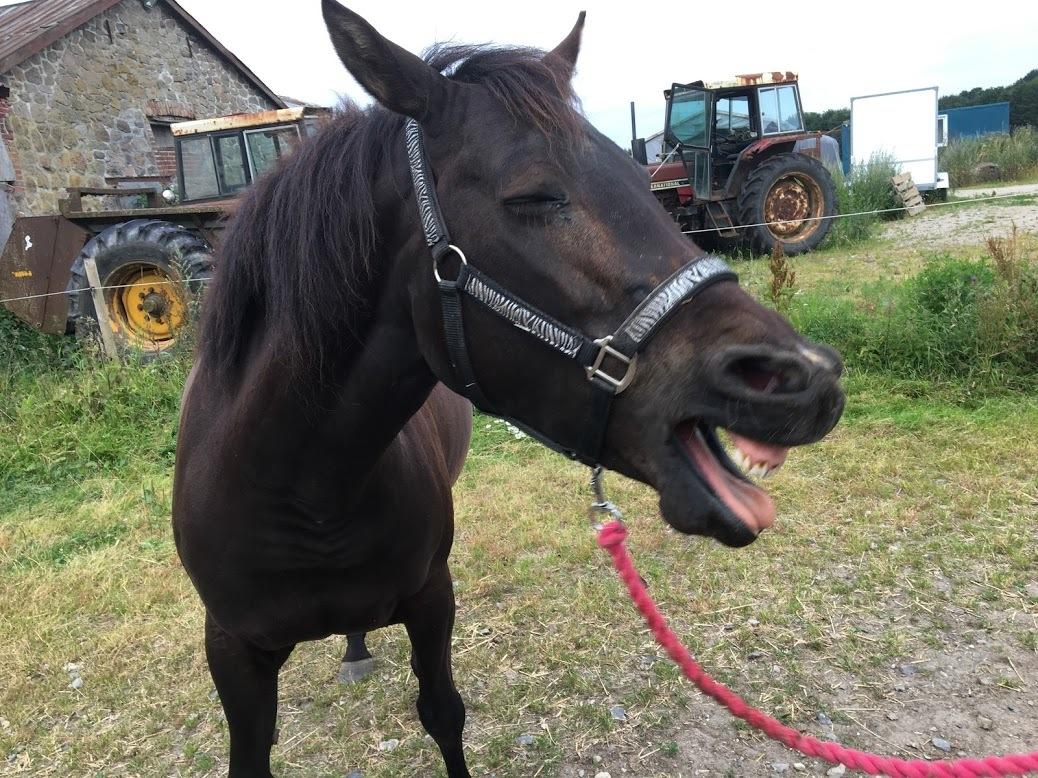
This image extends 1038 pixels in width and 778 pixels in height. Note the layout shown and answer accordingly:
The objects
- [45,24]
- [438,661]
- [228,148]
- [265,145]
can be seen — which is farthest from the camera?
[45,24]

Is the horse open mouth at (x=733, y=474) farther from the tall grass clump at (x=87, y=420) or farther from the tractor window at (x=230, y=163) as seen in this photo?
the tractor window at (x=230, y=163)

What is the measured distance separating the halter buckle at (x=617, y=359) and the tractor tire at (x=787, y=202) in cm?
1148

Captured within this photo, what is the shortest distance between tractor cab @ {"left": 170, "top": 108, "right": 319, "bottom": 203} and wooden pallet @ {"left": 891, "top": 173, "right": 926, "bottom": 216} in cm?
1254

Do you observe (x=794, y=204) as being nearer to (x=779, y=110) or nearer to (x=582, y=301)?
(x=779, y=110)

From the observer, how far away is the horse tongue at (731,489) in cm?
112

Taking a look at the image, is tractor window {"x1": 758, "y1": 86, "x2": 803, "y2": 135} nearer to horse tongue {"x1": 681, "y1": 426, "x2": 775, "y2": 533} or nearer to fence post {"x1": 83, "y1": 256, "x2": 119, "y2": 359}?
fence post {"x1": 83, "y1": 256, "x2": 119, "y2": 359}

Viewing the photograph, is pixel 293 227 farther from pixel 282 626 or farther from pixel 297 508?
pixel 282 626

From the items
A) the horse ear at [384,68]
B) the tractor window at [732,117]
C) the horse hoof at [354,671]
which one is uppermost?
the tractor window at [732,117]

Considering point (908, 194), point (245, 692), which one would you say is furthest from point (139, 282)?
point (908, 194)

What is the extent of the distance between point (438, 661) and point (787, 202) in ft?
38.5

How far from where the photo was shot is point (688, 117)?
12.8 meters

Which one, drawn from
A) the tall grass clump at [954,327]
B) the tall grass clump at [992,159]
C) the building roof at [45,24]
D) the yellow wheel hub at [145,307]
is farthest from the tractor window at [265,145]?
the tall grass clump at [992,159]

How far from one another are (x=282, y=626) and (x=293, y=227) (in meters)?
1.05

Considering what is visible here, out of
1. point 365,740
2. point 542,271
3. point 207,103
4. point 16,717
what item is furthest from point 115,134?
point 542,271
